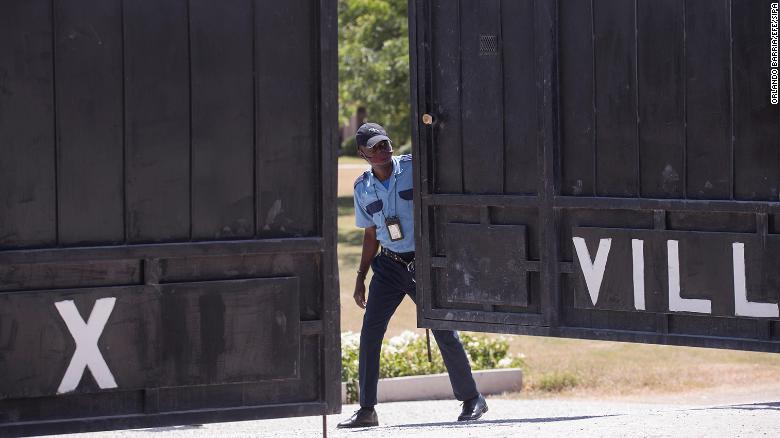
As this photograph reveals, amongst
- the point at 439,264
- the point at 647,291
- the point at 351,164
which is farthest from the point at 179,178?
the point at 351,164

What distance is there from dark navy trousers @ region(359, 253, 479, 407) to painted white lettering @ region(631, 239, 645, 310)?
4.26 ft

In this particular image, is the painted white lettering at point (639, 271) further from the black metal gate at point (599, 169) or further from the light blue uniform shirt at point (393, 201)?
the light blue uniform shirt at point (393, 201)

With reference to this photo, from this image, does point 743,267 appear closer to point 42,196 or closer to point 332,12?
point 332,12

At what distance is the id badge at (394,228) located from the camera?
6.75 meters

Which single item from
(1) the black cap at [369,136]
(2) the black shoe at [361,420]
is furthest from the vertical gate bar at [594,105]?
(2) the black shoe at [361,420]

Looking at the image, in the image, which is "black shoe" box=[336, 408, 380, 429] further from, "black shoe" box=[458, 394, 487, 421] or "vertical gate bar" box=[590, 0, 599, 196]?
"vertical gate bar" box=[590, 0, 599, 196]

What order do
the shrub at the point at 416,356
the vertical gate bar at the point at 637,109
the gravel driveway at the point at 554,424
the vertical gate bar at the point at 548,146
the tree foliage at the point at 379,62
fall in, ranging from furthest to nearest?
1. the tree foliage at the point at 379,62
2. the shrub at the point at 416,356
3. the vertical gate bar at the point at 548,146
4. the vertical gate bar at the point at 637,109
5. the gravel driveway at the point at 554,424

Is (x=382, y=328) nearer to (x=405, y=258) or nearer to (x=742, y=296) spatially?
(x=405, y=258)

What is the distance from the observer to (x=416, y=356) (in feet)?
31.7

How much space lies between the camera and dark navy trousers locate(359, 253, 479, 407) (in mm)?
6859

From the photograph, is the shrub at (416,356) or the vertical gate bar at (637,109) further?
the shrub at (416,356)

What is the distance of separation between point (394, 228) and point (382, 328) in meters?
0.62

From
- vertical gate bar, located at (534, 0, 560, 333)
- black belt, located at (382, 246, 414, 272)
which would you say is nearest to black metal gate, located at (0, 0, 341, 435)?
vertical gate bar, located at (534, 0, 560, 333)

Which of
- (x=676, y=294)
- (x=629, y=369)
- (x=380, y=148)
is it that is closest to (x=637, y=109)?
(x=676, y=294)
